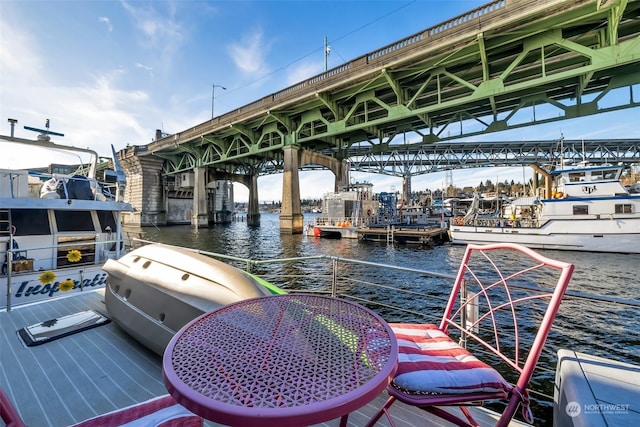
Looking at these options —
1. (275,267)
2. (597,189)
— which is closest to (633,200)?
(597,189)

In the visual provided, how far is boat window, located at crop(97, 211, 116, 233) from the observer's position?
7250 millimetres

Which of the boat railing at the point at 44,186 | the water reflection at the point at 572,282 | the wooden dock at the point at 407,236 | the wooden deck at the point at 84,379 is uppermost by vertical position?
the boat railing at the point at 44,186

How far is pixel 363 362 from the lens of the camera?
43.8 inches

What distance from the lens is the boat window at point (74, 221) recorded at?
641 centimetres

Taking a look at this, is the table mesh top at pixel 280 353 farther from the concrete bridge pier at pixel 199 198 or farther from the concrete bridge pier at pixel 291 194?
the concrete bridge pier at pixel 199 198

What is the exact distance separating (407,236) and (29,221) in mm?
19222

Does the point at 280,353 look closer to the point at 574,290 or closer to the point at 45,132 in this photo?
the point at 45,132

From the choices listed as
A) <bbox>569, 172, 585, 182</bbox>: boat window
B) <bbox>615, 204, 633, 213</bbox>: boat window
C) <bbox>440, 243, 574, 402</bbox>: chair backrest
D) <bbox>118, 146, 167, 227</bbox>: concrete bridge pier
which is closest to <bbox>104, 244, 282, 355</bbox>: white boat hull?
<bbox>440, 243, 574, 402</bbox>: chair backrest

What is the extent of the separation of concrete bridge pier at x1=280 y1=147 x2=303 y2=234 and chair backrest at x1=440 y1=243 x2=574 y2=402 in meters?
15.9

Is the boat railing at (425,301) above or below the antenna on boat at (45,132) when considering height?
below

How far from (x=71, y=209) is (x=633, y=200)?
24.4 m

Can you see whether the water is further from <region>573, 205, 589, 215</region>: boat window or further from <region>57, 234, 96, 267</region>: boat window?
<region>57, 234, 96, 267</region>: boat window

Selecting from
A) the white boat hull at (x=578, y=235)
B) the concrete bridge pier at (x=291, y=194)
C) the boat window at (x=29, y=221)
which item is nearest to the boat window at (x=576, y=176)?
the white boat hull at (x=578, y=235)

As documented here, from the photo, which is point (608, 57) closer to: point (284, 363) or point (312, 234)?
point (284, 363)
